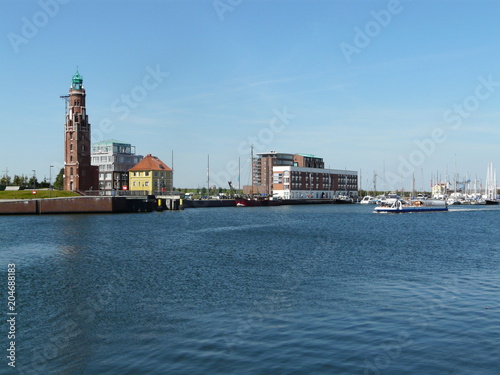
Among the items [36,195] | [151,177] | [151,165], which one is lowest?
[36,195]

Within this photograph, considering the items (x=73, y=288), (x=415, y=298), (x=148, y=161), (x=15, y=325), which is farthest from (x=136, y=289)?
(x=148, y=161)

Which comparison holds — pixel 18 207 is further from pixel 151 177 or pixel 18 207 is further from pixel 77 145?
pixel 151 177

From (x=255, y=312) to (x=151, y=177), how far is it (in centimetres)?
16651

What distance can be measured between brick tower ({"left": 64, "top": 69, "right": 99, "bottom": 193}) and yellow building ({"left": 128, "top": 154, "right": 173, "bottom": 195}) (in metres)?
34.7

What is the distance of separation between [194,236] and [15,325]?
48.8 meters

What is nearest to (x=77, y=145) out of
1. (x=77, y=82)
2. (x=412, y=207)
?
(x=77, y=82)

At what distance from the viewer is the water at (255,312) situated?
2050 centimetres

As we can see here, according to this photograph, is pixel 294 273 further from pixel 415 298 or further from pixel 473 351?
pixel 473 351

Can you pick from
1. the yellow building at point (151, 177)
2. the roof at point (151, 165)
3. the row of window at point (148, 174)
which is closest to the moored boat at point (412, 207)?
the yellow building at point (151, 177)

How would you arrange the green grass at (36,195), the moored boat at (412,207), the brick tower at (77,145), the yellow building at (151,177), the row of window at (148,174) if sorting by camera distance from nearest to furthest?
the green grass at (36,195)
the moored boat at (412,207)
the brick tower at (77,145)
the yellow building at (151,177)
the row of window at (148,174)

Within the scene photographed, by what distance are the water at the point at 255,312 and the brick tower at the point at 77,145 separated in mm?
97767

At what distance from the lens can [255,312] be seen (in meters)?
28.0

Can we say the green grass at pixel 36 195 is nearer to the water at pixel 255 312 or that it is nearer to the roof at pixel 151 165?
the roof at pixel 151 165

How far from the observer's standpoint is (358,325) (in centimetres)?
2520
